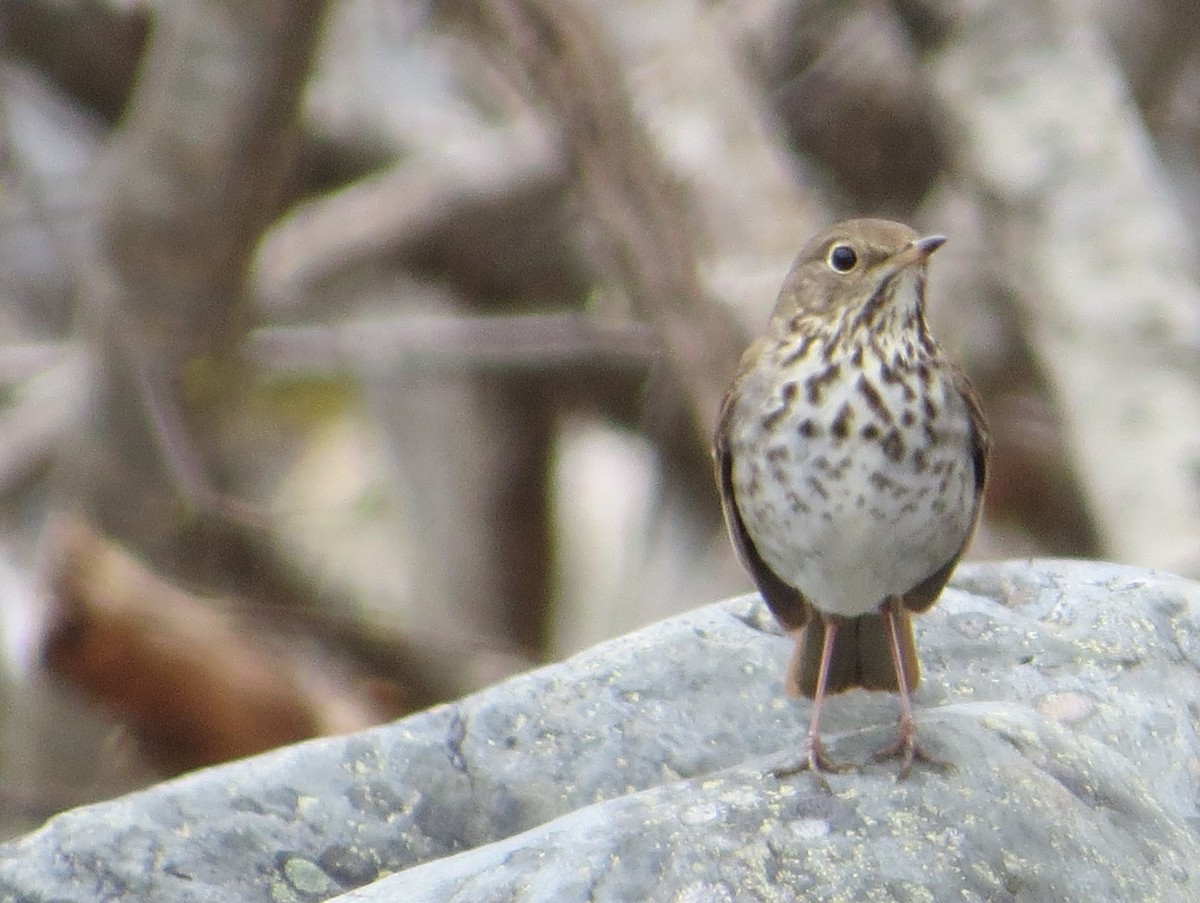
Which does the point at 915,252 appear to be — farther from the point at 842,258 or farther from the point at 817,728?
the point at 817,728

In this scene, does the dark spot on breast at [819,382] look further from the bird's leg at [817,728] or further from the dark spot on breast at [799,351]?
the bird's leg at [817,728]

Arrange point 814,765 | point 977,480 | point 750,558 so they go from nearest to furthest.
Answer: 1. point 814,765
2. point 977,480
3. point 750,558

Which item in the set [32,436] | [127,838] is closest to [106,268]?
[32,436]

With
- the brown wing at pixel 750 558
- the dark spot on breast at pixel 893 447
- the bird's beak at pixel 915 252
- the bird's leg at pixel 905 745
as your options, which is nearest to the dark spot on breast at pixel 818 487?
the dark spot on breast at pixel 893 447

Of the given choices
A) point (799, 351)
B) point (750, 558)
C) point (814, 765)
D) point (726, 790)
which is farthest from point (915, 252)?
point (726, 790)

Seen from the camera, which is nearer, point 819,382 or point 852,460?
point 852,460

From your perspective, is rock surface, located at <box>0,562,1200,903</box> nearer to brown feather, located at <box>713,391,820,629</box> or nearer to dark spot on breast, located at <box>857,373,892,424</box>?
brown feather, located at <box>713,391,820,629</box>
